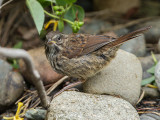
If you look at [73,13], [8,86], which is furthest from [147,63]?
[8,86]

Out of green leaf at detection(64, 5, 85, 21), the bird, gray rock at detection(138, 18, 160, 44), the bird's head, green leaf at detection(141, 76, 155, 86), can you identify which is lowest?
green leaf at detection(141, 76, 155, 86)

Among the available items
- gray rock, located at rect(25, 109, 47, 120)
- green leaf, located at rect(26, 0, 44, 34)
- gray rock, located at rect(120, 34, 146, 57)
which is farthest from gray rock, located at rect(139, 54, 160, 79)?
green leaf, located at rect(26, 0, 44, 34)

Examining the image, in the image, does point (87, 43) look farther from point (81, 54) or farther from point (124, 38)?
point (124, 38)

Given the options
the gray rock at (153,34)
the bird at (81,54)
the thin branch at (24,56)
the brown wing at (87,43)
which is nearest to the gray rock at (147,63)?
the gray rock at (153,34)

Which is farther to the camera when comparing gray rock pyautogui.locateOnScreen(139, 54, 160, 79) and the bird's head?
gray rock pyautogui.locateOnScreen(139, 54, 160, 79)

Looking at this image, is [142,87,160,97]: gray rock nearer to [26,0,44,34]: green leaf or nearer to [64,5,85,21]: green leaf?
[64,5,85,21]: green leaf

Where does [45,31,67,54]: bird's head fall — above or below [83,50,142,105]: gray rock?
above

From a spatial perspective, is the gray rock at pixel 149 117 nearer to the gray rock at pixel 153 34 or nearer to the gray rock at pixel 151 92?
the gray rock at pixel 151 92
